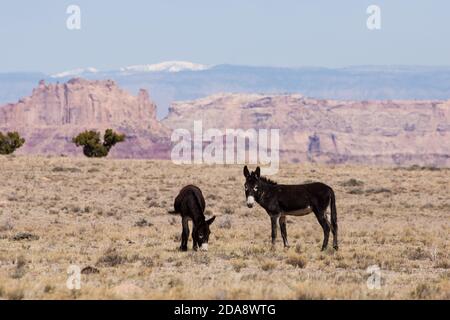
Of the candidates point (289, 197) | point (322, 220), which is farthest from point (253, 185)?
point (322, 220)

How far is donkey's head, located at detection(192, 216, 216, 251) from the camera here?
19.4 metres

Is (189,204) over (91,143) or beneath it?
over

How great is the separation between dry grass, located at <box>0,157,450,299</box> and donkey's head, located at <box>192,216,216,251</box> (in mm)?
251

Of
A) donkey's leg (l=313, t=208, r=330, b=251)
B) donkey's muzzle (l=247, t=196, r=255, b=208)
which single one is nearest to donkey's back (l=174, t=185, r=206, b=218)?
donkey's muzzle (l=247, t=196, r=255, b=208)

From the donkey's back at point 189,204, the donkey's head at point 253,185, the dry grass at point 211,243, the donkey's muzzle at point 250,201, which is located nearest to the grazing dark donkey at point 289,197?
→ the donkey's head at point 253,185

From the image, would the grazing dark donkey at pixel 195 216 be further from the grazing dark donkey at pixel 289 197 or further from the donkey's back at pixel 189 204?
the grazing dark donkey at pixel 289 197

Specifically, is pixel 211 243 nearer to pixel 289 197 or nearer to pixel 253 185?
pixel 253 185

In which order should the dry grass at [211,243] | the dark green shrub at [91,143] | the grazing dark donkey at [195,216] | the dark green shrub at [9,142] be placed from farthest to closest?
the dark green shrub at [9,142], the dark green shrub at [91,143], the grazing dark donkey at [195,216], the dry grass at [211,243]

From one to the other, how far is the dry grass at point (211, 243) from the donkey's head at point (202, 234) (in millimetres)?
251

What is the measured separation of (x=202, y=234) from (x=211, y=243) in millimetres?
3163

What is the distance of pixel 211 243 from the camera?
22688 mm

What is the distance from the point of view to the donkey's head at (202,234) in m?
19.4

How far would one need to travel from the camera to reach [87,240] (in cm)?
2350
